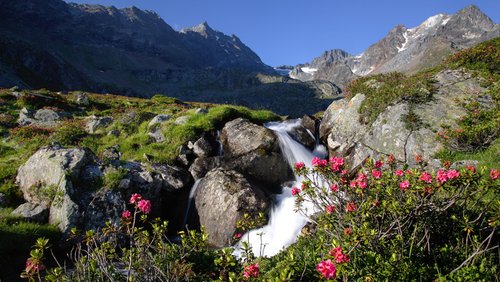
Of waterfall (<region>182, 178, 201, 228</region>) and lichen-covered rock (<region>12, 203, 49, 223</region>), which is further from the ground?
lichen-covered rock (<region>12, 203, 49, 223</region>)

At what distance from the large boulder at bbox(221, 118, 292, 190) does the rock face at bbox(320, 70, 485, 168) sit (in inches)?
138

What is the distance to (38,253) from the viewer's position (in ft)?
13.6

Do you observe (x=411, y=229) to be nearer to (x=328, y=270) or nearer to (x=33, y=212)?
(x=328, y=270)

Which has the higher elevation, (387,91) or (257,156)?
(387,91)

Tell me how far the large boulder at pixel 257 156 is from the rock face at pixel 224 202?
1648 mm

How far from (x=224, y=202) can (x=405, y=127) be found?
28.2ft

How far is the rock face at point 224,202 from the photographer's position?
41.5 ft

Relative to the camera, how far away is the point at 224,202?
13219 mm

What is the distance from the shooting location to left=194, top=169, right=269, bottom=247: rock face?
41.5 ft

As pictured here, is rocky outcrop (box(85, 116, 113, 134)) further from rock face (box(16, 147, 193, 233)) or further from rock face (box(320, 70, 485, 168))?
rock face (box(320, 70, 485, 168))

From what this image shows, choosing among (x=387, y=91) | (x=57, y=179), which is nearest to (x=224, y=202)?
(x=57, y=179)

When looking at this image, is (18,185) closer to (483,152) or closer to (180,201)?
(180,201)

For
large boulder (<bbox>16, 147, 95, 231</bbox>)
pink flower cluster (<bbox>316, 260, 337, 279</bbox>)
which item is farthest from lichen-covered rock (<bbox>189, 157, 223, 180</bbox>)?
pink flower cluster (<bbox>316, 260, 337, 279</bbox>)

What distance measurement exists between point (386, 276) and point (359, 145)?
37.0ft
